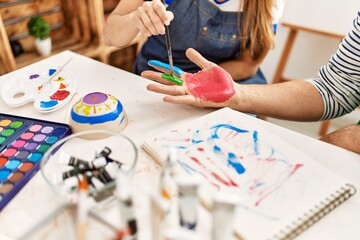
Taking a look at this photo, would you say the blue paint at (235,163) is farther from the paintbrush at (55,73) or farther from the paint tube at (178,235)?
the paintbrush at (55,73)

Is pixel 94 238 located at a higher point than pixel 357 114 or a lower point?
higher

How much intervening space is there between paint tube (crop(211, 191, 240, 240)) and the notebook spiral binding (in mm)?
145

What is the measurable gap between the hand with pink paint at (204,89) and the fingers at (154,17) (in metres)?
0.11

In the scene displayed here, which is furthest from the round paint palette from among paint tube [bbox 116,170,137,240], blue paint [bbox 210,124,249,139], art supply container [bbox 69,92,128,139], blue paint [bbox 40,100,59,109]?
paint tube [bbox 116,170,137,240]

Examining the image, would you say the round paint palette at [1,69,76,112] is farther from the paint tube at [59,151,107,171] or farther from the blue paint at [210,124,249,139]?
the blue paint at [210,124,249,139]

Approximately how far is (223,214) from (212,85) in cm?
49

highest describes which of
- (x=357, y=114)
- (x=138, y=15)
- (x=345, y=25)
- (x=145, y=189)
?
(x=138, y=15)


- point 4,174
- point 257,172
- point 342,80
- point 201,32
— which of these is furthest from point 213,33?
point 4,174

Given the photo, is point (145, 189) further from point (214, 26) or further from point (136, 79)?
point (214, 26)

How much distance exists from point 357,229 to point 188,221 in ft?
0.91

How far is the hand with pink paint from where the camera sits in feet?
2.41

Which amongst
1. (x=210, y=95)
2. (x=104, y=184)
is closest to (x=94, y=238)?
(x=104, y=184)

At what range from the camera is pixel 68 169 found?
541 millimetres

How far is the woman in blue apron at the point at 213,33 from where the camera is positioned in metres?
1.01
